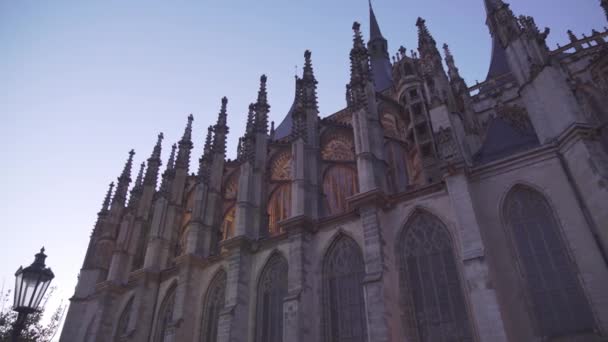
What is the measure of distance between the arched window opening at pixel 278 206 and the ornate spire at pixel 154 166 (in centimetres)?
989

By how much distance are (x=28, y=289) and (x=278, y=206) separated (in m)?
14.6

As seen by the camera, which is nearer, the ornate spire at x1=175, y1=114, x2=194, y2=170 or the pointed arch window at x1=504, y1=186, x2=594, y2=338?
the pointed arch window at x1=504, y1=186, x2=594, y2=338

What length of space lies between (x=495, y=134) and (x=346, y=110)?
35.4ft

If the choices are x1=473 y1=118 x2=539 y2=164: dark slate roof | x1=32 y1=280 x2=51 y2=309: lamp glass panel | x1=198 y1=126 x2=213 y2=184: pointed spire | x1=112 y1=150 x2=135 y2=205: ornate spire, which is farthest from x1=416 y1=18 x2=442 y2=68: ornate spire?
x1=112 y1=150 x2=135 y2=205: ornate spire

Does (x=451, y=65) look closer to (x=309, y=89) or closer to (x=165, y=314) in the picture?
(x=309, y=89)

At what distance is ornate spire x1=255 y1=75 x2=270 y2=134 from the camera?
21922mm

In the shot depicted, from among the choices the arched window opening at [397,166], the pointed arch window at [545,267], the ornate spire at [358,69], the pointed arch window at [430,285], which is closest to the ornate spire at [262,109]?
the ornate spire at [358,69]

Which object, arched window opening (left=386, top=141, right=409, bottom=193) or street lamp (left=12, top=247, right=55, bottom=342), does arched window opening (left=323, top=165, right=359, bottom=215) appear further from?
street lamp (left=12, top=247, right=55, bottom=342)

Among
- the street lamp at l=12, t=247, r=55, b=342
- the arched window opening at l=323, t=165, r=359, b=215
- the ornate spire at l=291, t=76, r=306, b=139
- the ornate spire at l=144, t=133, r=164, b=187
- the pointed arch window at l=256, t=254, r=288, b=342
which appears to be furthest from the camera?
the ornate spire at l=144, t=133, r=164, b=187

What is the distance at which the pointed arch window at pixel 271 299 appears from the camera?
15805 millimetres

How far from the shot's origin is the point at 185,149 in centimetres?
2669

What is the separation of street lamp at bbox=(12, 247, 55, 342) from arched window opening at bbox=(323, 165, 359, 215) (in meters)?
12.9

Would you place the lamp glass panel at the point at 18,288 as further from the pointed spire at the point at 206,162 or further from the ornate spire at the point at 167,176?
the ornate spire at the point at 167,176

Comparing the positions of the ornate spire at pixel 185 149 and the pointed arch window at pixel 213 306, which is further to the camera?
the ornate spire at pixel 185 149
